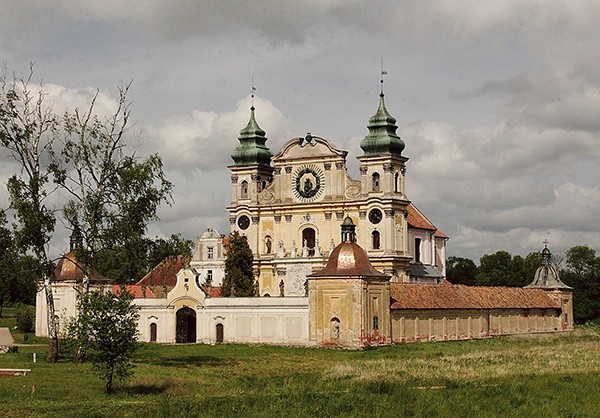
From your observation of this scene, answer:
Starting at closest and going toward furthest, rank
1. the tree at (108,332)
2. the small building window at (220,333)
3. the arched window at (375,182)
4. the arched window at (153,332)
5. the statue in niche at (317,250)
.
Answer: the tree at (108,332)
the small building window at (220,333)
the arched window at (153,332)
the arched window at (375,182)
the statue in niche at (317,250)

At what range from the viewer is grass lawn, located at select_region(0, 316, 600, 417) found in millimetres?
29469

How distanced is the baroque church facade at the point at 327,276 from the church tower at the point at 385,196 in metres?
0.10

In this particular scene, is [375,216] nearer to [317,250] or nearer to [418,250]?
[317,250]

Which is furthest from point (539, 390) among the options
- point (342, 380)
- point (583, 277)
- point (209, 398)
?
point (583, 277)

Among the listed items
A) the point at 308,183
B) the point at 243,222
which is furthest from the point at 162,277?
the point at 308,183

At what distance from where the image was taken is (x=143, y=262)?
44.9 metres

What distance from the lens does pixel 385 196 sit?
3194 inches

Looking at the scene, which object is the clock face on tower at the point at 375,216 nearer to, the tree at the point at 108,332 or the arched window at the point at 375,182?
the arched window at the point at 375,182

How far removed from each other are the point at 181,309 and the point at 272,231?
69.4 ft

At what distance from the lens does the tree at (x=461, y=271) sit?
126 m

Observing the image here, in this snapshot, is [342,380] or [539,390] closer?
[539,390]

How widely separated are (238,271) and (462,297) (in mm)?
15754

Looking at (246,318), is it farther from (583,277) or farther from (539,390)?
(583,277)

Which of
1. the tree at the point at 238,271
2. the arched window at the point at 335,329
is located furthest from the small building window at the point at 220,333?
the arched window at the point at 335,329
